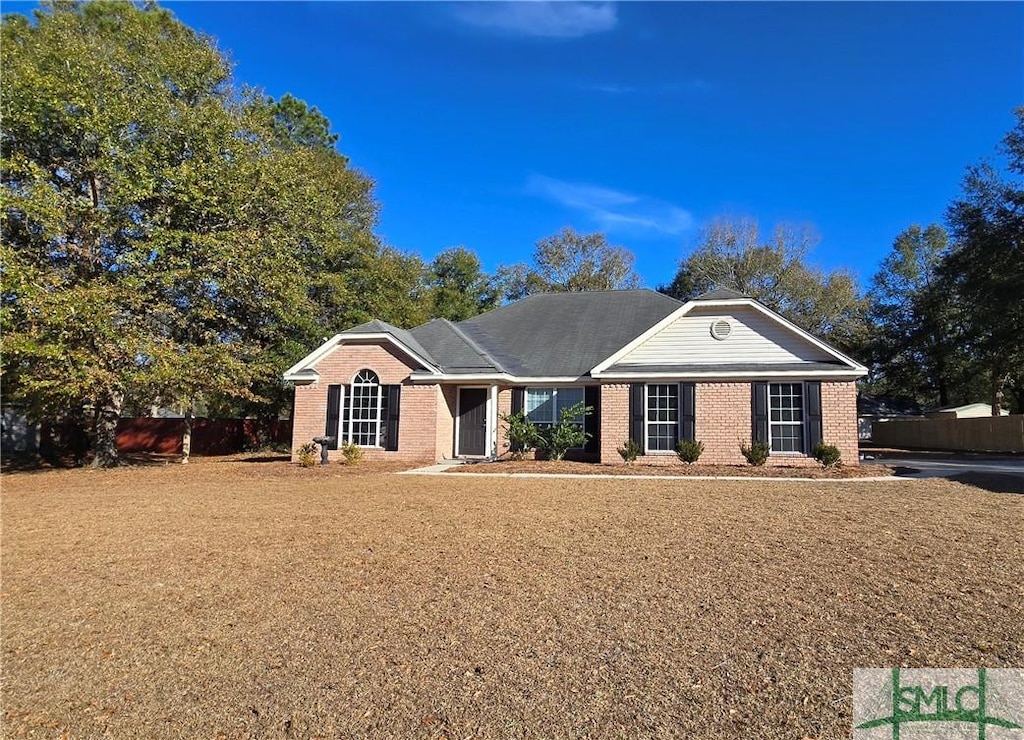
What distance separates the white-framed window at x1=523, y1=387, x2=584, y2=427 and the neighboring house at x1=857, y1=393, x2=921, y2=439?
31992 mm

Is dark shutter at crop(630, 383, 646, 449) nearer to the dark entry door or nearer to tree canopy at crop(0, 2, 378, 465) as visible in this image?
the dark entry door

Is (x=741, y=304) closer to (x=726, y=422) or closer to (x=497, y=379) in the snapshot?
(x=726, y=422)

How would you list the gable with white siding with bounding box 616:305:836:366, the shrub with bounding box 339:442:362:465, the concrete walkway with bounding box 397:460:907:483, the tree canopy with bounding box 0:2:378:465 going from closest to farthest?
the concrete walkway with bounding box 397:460:907:483 → the tree canopy with bounding box 0:2:378:465 → the gable with white siding with bounding box 616:305:836:366 → the shrub with bounding box 339:442:362:465

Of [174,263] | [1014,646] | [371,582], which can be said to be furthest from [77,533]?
[174,263]

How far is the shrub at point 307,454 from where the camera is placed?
17019 millimetres

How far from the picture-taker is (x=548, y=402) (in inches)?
757

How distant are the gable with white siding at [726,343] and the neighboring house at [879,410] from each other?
31.2 meters

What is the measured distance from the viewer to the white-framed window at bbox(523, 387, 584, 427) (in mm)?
18984

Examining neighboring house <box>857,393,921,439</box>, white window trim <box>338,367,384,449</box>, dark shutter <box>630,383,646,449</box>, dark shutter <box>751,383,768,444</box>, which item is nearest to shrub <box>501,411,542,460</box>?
dark shutter <box>630,383,646,449</box>

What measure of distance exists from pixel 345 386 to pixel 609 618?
49.0 feet

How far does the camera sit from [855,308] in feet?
130

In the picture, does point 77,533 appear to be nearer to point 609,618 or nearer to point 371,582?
point 371,582

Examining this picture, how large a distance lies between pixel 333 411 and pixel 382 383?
1666 mm

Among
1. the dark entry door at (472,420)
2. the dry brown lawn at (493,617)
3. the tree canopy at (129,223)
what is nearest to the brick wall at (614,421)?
the dark entry door at (472,420)
